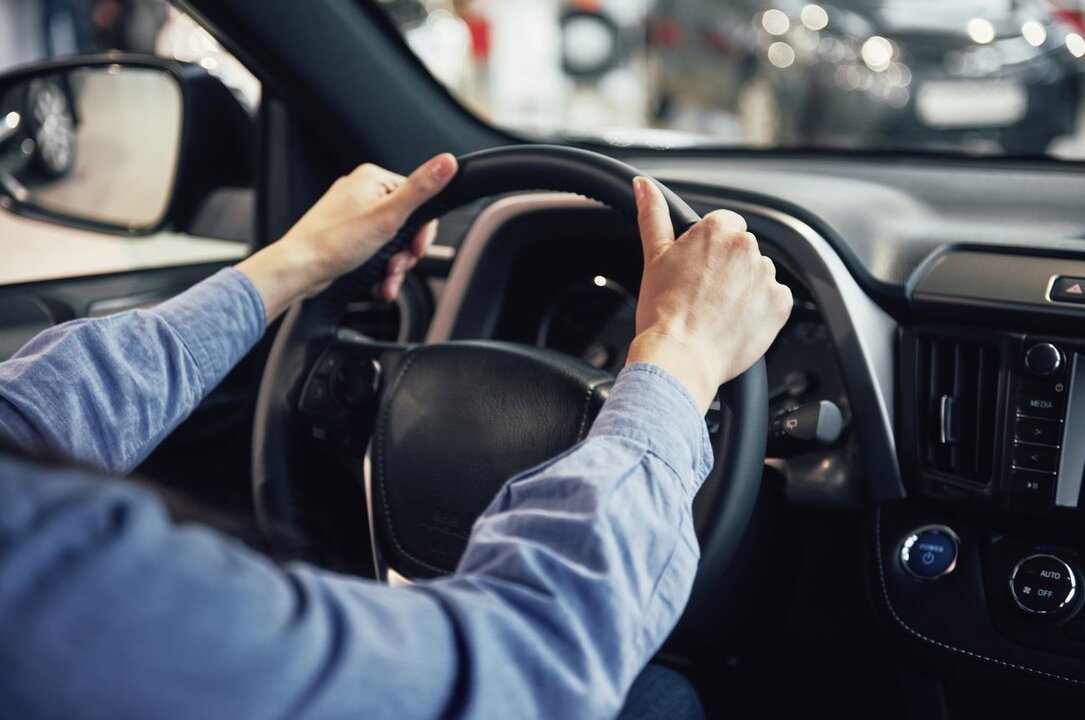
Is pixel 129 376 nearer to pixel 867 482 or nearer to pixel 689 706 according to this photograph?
pixel 689 706

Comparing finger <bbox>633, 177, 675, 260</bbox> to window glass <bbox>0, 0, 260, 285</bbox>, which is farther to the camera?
window glass <bbox>0, 0, 260, 285</bbox>

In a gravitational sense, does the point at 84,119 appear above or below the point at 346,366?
above

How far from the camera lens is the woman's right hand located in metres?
0.82

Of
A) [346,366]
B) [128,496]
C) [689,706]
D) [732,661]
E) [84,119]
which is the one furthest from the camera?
[84,119]

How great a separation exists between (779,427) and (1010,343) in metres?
0.26

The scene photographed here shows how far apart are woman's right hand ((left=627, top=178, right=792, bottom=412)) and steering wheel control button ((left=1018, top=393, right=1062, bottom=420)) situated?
16.3 inches

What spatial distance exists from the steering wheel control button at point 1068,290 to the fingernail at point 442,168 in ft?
2.15

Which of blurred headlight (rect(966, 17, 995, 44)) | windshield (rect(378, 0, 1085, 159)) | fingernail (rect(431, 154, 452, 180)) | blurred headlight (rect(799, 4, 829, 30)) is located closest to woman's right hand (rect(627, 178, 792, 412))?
fingernail (rect(431, 154, 452, 180))

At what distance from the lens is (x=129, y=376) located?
1.07 meters

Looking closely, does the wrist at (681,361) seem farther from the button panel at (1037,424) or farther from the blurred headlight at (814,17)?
the blurred headlight at (814,17)

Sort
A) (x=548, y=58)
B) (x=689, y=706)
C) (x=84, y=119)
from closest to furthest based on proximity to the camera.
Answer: (x=689, y=706)
(x=84, y=119)
(x=548, y=58)

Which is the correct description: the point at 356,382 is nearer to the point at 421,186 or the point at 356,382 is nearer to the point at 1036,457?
the point at 421,186

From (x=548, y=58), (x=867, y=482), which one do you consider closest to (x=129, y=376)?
(x=867, y=482)

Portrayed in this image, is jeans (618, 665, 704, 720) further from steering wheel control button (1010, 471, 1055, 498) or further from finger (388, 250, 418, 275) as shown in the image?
finger (388, 250, 418, 275)
